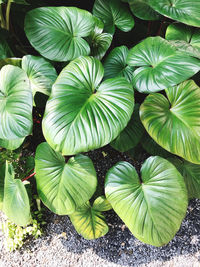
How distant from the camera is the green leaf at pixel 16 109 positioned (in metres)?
1.10

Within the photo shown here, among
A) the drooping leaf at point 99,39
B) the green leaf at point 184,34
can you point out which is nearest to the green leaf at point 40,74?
the drooping leaf at point 99,39

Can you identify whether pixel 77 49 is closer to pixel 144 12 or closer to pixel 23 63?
pixel 23 63

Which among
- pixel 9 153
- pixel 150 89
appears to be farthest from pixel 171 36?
pixel 9 153

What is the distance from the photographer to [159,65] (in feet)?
4.24

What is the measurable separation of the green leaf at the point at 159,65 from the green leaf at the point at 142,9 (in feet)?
0.96

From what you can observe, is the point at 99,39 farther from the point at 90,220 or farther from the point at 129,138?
the point at 90,220

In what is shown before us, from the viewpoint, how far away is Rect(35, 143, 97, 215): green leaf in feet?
3.92

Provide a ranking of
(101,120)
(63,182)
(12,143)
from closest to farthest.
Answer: (101,120) → (63,182) → (12,143)

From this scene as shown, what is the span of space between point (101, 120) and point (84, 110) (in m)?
0.09

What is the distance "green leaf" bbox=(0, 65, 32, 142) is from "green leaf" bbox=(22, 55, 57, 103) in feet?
0.59

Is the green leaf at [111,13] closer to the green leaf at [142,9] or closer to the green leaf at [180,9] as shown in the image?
the green leaf at [142,9]

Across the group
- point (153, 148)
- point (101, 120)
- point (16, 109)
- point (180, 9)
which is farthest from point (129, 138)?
point (180, 9)

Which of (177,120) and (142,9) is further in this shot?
(142,9)

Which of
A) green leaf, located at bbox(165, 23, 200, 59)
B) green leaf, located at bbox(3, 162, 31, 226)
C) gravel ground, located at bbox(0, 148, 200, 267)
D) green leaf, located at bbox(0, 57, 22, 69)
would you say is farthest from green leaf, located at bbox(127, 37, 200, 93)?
gravel ground, located at bbox(0, 148, 200, 267)
